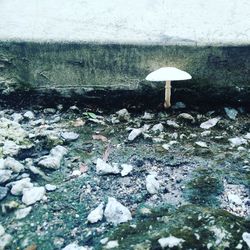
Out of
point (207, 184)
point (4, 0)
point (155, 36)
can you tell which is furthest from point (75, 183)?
point (4, 0)

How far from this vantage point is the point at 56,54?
3193 mm

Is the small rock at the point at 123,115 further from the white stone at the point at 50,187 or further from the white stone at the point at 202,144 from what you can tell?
the white stone at the point at 50,187

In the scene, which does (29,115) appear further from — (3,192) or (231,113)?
(231,113)

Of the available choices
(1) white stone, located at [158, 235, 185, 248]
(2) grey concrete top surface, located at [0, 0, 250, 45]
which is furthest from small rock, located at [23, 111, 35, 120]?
(1) white stone, located at [158, 235, 185, 248]

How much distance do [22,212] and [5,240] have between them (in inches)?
8.9

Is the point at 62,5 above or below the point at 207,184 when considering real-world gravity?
above

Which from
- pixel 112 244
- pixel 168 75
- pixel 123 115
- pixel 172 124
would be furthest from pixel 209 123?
pixel 112 244

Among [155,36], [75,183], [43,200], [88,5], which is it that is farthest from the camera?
[88,5]

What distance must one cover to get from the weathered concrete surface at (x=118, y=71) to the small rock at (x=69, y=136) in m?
0.47

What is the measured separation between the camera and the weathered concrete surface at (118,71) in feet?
10.1

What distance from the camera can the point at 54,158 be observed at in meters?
2.65

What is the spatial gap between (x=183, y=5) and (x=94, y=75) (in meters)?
0.94

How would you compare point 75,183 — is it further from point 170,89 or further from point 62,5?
point 62,5

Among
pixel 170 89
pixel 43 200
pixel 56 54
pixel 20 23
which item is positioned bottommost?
pixel 43 200
